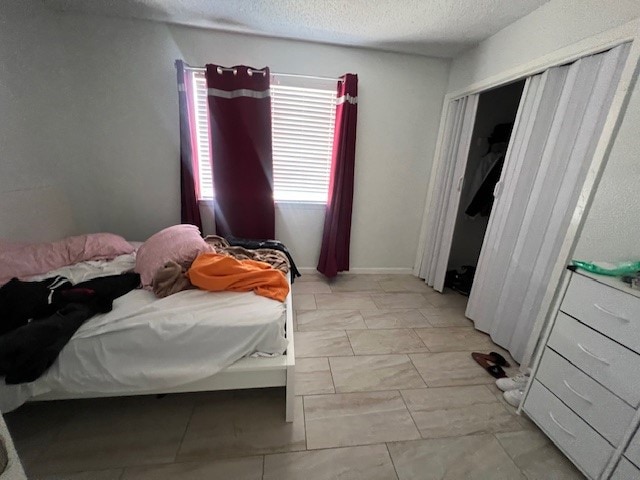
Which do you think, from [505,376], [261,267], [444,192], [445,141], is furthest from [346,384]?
[445,141]

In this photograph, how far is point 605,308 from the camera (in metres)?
1.05

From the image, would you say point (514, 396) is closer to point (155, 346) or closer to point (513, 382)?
point (513, 382)

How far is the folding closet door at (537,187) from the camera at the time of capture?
4.58 feet

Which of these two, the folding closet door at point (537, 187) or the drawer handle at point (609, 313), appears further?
the folding closet door at point (537, 187)

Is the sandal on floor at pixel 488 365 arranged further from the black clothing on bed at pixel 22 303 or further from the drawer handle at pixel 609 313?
the black clothing on bed at pixel 22 303

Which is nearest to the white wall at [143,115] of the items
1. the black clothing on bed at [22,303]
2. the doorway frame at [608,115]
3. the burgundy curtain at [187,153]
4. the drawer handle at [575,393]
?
the burgundy curtain at [187,153]

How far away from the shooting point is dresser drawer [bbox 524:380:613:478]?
106cm

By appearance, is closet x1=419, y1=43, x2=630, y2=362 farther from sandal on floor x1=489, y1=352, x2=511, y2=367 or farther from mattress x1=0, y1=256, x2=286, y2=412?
mattress x1=0, y1=256, x2=286, y2=412

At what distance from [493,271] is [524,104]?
4.14ft

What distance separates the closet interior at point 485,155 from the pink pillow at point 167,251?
2420 mm

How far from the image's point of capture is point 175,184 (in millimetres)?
2502

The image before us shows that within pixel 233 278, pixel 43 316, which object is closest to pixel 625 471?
pixel 233 278

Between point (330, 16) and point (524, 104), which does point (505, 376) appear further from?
point (330, 16)

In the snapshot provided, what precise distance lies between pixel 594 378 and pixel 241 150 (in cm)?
282
